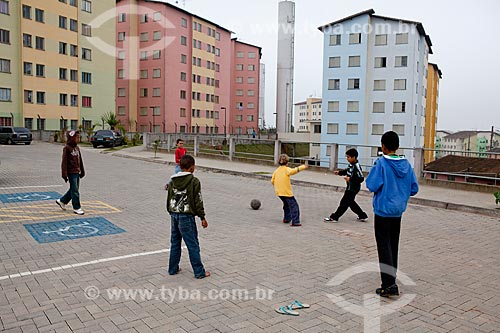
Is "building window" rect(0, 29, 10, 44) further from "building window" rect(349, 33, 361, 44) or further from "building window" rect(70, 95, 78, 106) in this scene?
"building window" rect(349, 33, 361, 44)

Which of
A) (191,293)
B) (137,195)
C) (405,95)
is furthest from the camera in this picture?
(405,95)

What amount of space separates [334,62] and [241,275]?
5429cm

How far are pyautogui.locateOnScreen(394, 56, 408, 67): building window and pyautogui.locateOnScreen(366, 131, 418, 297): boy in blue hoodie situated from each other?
51826mm

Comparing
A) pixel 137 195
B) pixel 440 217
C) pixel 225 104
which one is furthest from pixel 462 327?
pixel 225 104

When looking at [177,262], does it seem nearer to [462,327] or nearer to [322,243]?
[322,243]

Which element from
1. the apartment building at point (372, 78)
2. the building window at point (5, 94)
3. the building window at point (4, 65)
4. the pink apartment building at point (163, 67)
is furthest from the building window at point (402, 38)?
the building window at point (5, 94)

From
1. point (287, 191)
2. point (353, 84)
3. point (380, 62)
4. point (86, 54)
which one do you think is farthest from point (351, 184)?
point (86, 54)

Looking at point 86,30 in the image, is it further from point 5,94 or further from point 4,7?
point 5,94

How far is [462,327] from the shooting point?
167 inches

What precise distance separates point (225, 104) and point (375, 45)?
115ft

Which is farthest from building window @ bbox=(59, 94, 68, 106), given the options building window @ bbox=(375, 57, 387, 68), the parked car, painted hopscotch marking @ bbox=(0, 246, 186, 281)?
painted hopscotch marking @ bbox=(0, 246, 186, 281)

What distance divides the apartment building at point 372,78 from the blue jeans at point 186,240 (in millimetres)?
46809

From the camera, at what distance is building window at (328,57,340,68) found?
185 feet

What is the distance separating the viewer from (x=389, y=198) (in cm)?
504
